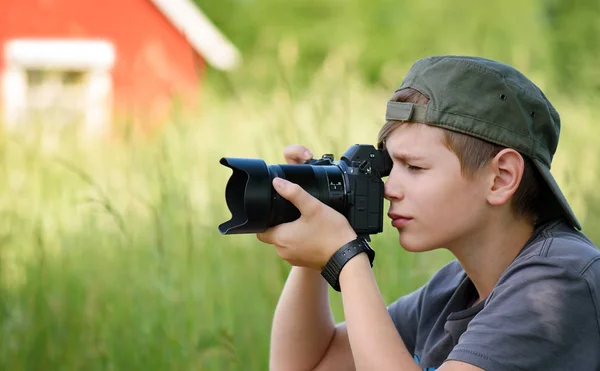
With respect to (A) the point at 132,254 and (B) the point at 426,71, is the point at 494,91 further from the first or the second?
(A) the point at 132,254

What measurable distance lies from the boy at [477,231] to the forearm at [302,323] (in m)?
0.23

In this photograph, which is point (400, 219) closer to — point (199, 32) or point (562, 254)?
point (562, 254)

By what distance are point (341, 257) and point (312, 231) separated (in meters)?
0.06

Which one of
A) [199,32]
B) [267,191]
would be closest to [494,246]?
[267,191]

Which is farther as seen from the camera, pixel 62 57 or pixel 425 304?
pixel 62 57

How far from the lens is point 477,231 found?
61.5 inches

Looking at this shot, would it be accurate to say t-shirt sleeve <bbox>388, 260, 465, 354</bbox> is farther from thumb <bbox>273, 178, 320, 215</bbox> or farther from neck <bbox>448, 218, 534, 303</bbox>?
thumb <bbox>273, 178, 320, 215</bbox>

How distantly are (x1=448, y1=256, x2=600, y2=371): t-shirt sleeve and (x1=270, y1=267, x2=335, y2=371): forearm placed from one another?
432mm

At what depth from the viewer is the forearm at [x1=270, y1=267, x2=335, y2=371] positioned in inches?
69.7

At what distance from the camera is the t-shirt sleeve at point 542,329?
1.37 meters

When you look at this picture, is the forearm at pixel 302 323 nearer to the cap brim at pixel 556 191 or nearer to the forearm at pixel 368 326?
the forearm at pixel 368 326

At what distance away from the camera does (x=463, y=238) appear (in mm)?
1563

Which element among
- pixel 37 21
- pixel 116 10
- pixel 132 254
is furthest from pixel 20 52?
pixel 132 254

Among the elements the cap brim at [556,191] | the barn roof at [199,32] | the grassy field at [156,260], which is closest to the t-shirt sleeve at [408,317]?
the cap brim at [556,191]
